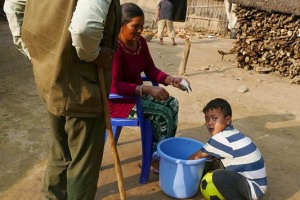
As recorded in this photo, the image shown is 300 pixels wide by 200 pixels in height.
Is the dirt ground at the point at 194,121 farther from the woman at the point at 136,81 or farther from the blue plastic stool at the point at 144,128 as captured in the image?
the woman at the point at 136,81

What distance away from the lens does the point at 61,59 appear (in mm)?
1970

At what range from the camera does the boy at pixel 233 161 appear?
2.67 metres

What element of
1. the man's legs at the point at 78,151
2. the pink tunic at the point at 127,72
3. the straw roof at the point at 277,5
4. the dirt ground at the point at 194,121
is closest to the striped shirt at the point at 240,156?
the dirt ground at the point at 194,121

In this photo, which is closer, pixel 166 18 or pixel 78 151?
pixel 78 151

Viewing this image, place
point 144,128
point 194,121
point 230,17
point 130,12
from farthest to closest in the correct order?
point 230,17 < point 194,121 < point 144,128 < point 130,12

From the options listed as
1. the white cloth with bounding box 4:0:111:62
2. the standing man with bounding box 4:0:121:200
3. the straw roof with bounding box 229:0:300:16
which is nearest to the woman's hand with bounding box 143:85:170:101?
the standing man with bounding box 4:0:121:200

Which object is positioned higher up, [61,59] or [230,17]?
[61,59]

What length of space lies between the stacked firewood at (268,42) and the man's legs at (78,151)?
5.85m

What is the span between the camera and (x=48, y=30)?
6.64 ft

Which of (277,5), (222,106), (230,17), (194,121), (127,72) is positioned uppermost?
(277,5)

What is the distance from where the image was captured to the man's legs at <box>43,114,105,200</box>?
7.18 ft

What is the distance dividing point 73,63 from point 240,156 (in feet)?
4.85

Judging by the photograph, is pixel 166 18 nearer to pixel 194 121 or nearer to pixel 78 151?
pixel 194 121

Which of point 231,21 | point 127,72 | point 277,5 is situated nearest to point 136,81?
point 127,72
